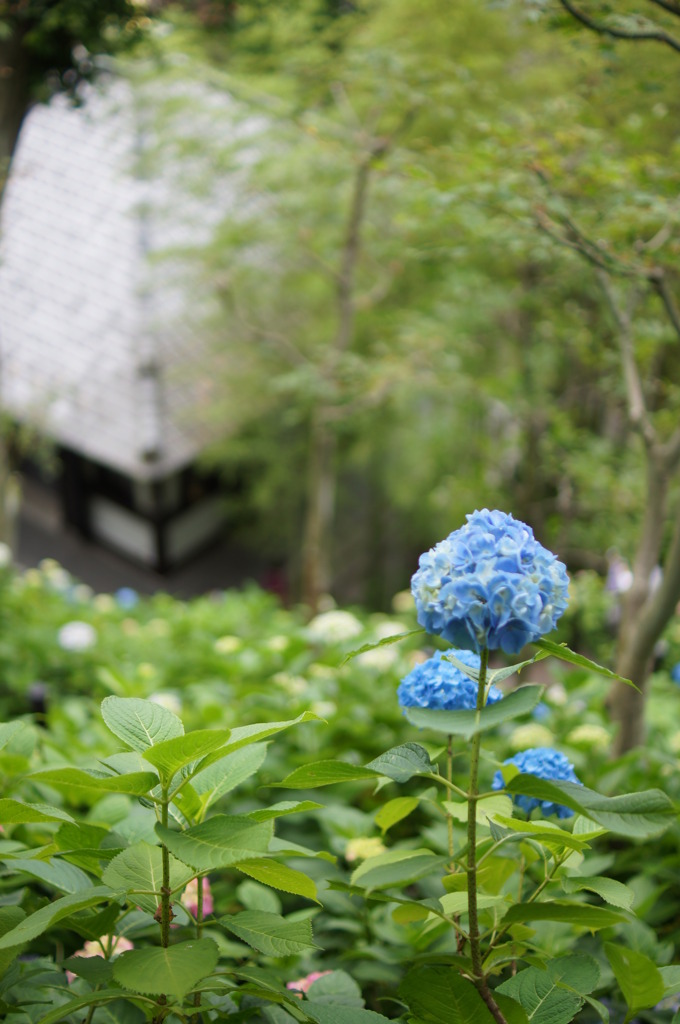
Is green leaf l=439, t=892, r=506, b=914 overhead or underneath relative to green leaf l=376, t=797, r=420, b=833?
overhead

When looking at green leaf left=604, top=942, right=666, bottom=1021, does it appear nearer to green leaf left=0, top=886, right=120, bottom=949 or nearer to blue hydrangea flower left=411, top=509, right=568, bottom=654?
blue hydrangea flower left=411, top=509, right=568, bottom=654

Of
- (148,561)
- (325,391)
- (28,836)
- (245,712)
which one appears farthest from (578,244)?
(148,561)

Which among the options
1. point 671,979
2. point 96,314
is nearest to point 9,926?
point 671,979

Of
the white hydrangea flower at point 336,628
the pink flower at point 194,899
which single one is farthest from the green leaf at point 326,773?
the white hydrangea flower at point 336,628

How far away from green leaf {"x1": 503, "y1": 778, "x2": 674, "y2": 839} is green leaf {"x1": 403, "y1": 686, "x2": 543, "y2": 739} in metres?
0.05

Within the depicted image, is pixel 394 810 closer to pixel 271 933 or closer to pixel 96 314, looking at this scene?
pixel 271 933

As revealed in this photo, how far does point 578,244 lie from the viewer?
5.41 ft

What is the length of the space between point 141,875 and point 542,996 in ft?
1.28

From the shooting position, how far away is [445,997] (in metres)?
0.71

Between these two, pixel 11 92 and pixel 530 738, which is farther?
pixel 11 92

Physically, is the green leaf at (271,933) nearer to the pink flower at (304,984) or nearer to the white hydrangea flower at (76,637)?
the pink flower at (304,984)

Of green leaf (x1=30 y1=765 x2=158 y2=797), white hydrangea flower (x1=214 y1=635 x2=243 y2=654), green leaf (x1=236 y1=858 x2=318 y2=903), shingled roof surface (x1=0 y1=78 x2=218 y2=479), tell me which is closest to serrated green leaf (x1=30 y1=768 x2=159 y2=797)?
green leaf (x1=30 y1=765 x2=158 y2=797)

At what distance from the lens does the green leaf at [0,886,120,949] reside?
0.65 m

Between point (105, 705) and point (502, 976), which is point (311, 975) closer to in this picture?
point (502, 976)
